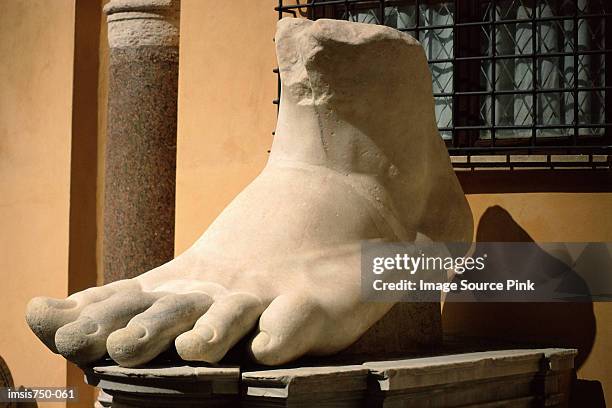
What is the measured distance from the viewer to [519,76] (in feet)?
15.3

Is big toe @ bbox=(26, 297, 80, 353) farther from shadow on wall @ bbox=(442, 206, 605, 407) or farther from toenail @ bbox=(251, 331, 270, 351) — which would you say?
shadow on wall @ bbox=(442, 206, 605, 407)

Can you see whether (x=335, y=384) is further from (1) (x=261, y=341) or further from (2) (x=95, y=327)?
(2) (x=95, y=327)

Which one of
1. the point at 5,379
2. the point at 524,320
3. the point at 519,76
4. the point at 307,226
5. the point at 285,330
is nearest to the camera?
the point at 285,330

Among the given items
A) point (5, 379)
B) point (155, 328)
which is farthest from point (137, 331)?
point (5, 379)

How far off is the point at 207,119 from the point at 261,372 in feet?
8.07

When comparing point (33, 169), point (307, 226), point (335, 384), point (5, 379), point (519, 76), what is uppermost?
point (519, 76)

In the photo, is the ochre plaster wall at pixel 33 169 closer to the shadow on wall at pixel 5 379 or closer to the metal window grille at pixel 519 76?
the shadow on wall at pixel 5 379

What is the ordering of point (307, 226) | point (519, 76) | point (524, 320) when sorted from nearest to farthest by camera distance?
1. point (307, 226)
2. point (524, 320)
3. point (519, 76)

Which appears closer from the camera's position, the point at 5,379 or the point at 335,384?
the point at 335,384

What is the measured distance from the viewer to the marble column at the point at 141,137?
5.15m

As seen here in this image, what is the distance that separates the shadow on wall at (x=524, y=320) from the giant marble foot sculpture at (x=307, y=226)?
58cm

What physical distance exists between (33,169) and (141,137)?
3.66ft

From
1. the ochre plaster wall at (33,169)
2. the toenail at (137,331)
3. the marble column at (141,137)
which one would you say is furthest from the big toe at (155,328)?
the ochre plaster wall at (33,169)

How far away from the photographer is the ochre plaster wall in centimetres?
593
